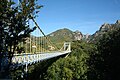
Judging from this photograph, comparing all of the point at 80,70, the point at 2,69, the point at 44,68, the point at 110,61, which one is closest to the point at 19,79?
the point at 2,69

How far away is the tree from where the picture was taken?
10.6m

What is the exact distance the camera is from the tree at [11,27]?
10.6 meters

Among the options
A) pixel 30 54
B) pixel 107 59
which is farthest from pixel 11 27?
pixel 30 54

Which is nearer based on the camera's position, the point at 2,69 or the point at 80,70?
the point at 2,69

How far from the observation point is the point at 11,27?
35.5ft

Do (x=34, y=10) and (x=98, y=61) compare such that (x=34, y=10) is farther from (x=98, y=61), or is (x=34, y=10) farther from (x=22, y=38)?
(x=98, y=61)

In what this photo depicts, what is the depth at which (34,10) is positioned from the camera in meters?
12.4

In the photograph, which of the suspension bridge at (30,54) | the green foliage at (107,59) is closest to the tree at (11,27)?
the suspension bridge at (30,54)

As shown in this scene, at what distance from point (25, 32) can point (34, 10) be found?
59.2 inches

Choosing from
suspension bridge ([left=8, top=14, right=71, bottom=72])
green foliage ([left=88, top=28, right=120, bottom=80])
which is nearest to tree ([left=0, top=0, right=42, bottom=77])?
suspension bridge ([left=8, top=14, right=71, bottom=72])

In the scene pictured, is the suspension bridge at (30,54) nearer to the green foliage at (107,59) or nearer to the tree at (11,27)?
the tree at (11,27)

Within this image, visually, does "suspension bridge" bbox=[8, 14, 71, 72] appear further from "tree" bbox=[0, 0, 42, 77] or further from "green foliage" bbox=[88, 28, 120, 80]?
"green foliage" bbox=[88, 28, 120, 80]

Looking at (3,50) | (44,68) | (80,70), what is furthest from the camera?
(80,70)

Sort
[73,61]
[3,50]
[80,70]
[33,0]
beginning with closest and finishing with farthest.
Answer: [3,50] < [33,0] < [80,70] < [73,61]
